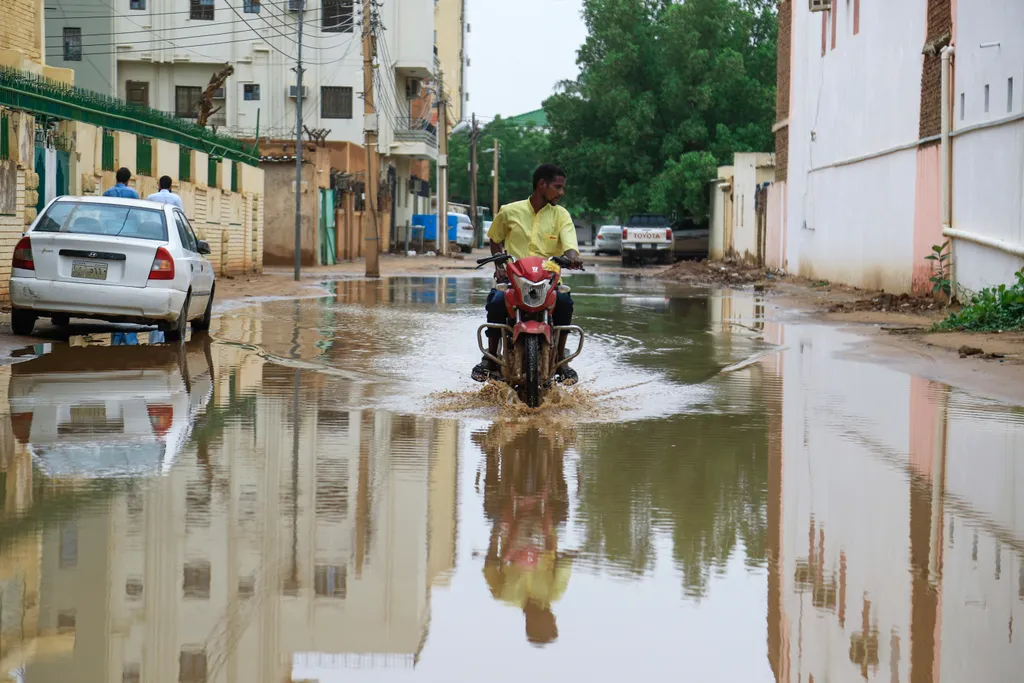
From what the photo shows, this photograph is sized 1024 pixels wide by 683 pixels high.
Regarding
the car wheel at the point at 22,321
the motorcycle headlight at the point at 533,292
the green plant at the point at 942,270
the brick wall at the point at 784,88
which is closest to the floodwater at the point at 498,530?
the motorcycle headlight at the point at 533,292

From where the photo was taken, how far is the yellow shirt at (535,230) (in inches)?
429

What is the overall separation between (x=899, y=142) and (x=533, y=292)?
751 inches

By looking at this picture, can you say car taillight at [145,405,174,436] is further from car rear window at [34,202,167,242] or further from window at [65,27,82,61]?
window at [65,27,82,61]

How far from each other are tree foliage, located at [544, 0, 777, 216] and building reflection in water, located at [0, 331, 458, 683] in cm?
5024

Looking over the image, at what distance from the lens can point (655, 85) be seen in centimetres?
6172

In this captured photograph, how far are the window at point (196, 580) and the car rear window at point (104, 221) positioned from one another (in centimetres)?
1052

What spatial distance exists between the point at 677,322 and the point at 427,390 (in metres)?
9.97

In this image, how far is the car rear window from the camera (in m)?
15.4

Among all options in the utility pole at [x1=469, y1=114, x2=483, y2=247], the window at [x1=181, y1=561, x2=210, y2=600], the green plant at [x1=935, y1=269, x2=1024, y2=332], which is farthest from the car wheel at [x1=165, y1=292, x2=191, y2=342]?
the utility pole at [x1=469, y1=114, x2=483, y2=247]

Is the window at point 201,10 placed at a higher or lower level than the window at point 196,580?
higher

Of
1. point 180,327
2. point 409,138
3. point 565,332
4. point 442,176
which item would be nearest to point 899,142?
point 180,327

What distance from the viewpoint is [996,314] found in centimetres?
1827

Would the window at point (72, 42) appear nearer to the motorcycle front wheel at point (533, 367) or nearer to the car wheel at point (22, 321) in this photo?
the car wheel at point (22, 321)

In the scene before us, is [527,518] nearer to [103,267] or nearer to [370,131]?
[103,267]
